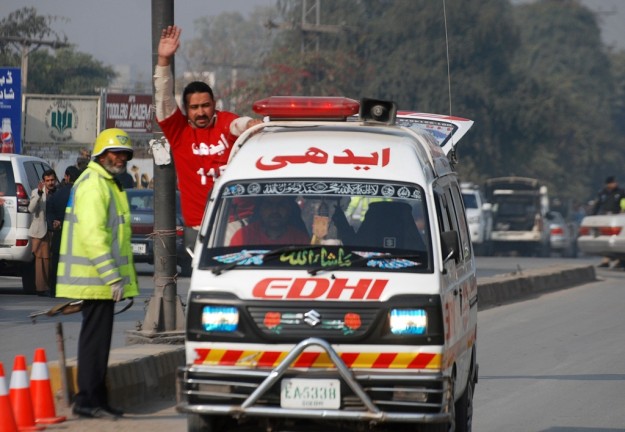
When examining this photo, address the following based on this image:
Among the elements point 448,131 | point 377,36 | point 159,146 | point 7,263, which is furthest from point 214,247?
point 377,36

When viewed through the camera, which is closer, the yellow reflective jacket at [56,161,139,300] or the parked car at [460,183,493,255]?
the yellow reflective jacket at [56,161,139,300]

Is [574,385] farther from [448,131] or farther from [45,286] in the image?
[45,286]

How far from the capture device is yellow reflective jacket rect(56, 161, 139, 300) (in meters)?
8.70

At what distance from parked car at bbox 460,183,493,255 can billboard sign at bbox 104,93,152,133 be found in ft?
37.2

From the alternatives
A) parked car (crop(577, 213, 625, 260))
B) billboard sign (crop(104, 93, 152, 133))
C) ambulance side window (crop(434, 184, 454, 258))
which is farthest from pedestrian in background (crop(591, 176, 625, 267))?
ambulance side window (crop(434, 184, 454, 258))

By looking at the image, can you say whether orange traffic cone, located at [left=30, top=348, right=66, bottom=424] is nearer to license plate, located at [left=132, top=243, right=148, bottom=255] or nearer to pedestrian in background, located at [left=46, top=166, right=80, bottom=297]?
pedestrian in background, located at [left=46, top=166, right=80, bottom=297]

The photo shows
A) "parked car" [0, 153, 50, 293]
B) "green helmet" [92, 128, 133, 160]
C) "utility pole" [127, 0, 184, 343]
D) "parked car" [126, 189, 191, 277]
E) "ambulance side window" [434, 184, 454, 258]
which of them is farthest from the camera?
"parked car" [126, 189, 191, 277]

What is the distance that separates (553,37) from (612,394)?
90569mm

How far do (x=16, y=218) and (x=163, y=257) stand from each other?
27.5 feet

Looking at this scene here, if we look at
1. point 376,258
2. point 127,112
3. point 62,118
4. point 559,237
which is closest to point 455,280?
point 376,258

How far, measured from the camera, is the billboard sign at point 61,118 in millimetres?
42406

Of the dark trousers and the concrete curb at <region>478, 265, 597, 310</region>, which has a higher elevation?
the concrete curb at <region>478, 265, 597, 310</region>

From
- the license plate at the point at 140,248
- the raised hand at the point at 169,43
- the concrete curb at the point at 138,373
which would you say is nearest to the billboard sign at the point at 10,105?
the license plate at the point at 140,248

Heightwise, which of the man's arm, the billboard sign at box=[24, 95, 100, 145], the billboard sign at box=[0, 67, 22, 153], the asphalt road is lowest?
the asphalt road
